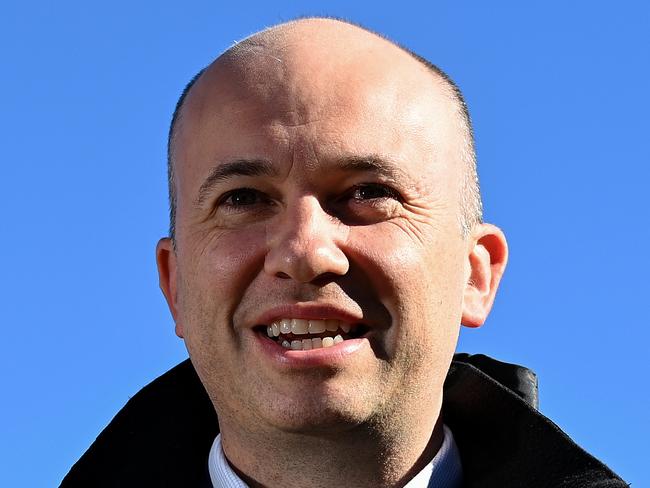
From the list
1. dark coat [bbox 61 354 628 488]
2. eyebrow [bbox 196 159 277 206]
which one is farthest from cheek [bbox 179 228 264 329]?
dark coat [bbox 61 354 628 488]

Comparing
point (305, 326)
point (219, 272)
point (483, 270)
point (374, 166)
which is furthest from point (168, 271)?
point (483, 270)

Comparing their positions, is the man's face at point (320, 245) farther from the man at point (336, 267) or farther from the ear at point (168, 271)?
the ear at point (168, 271)

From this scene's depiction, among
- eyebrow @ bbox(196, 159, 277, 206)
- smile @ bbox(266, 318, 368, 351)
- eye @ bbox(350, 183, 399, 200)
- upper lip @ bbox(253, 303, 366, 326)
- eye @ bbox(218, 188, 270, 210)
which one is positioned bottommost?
smile @ bbox(266, 318, 368, 351)

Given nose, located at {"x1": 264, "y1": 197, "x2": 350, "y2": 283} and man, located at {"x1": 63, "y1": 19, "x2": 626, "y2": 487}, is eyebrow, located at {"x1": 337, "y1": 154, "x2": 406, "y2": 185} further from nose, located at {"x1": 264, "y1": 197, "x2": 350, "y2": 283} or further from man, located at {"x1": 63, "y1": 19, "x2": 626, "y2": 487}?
nose, located at {"x1": 264, "y1": 197, "x2": 350, "y2": 283}

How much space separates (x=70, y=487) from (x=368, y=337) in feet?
5.80

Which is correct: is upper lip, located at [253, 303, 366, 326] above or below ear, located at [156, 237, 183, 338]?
below

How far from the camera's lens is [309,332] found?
11.8 feet

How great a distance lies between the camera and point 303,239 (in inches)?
139

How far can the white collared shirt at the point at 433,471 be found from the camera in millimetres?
4012

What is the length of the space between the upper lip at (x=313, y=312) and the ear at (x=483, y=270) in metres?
0.69

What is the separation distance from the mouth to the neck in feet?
1.04

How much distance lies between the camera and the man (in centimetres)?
360

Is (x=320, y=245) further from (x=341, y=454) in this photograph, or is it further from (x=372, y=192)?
(x=341, y=454)

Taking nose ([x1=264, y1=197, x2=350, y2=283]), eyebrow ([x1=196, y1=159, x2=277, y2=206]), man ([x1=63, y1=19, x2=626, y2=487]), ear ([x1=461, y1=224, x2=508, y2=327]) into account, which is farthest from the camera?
ear ([x1=461, y1=224, x2=508, y2=327])
